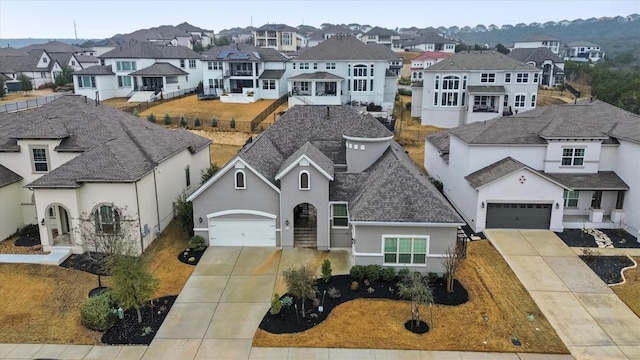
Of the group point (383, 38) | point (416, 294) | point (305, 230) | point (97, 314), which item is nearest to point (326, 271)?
point (416, 294)

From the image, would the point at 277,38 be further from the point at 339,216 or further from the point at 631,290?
the point at 631,290

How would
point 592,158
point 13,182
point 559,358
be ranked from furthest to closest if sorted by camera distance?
1. point 592,158
2. point 13,182
3. point 559,358

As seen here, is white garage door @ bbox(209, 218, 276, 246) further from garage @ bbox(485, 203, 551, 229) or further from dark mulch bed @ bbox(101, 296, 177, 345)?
garage @ bbox(485, 203, 551, 229)

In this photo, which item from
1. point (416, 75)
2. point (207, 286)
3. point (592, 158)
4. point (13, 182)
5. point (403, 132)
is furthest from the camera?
point (416, 75)

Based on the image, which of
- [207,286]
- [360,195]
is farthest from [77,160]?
[360,195]

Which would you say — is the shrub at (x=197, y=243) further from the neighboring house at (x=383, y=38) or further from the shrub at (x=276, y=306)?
the neighboring house at (x=383, y=38)

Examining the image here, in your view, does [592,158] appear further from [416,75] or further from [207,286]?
[416,75]
